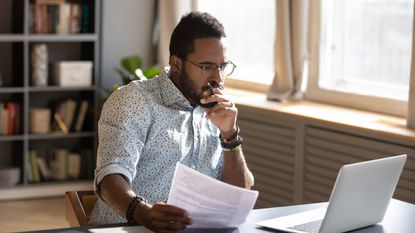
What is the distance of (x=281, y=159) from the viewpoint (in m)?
4.93

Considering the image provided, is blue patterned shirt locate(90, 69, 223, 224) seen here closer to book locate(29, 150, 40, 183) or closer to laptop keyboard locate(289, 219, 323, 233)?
laptop keyboard locate(289, 219, 323, 233)

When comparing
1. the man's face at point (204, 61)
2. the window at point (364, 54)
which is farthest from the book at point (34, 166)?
the man's face at point (204, 61)

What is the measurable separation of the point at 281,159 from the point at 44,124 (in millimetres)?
1890

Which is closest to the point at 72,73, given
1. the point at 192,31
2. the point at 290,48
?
the point at 290,48

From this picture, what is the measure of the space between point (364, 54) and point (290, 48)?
480 mm

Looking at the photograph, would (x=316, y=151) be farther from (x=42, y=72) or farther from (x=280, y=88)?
(x=42, y=72)

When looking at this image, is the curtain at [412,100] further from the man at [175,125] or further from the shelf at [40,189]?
the shelf at [40,189]

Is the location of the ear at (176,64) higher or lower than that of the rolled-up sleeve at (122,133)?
higher

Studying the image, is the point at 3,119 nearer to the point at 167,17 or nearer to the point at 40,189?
the point at 40,189

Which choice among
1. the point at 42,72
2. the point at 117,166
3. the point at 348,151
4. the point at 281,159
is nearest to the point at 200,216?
the point at 117,166

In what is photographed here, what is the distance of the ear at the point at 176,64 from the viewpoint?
9.25 ft

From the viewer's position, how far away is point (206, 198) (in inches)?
88.8

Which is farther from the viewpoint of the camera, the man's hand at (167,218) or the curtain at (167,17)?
the curtain at (167,17)

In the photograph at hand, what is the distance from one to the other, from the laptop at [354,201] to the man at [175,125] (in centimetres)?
44
